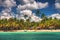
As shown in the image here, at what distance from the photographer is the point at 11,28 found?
10212cm

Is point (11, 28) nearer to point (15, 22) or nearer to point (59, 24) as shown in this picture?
point (15, 22)

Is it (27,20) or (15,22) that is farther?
(27,20)

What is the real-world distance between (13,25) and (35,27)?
460 inches

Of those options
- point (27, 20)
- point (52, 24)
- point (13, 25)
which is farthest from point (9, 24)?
point (52, 24)

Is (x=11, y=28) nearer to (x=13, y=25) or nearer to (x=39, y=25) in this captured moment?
(x=13, y=25)

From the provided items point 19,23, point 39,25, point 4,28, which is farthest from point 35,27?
point 4,28

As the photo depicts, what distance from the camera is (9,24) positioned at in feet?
341

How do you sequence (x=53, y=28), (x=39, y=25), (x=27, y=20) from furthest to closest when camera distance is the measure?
1. (x=27, y=20)
2. (x=39, y=25)
3. (x=53, y=28)

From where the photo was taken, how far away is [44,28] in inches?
3949

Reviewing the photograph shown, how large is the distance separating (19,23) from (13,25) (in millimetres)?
3920

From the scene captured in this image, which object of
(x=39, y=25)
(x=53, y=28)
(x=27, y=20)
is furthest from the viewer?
(x=27, y=20)

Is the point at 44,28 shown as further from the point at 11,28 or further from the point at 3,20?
the point at 3,20

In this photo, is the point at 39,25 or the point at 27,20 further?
the point at 27,20

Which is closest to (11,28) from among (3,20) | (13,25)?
(13,25)
